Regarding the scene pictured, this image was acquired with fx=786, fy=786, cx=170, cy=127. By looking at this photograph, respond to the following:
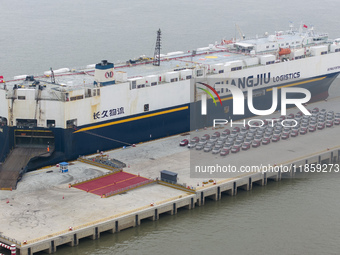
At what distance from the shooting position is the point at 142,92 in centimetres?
8644

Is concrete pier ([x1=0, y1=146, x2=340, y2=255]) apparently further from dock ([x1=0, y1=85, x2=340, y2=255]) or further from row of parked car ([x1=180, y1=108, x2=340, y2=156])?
row of parked car ([x1=180, y1=108, x2=340, y2=156])

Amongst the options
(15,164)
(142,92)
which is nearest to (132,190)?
(15,164)

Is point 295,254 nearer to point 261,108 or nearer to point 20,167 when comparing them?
point 20,167

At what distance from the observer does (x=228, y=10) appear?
183 m

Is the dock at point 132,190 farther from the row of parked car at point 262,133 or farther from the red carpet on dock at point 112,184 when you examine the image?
the row of parked car at point 262,133

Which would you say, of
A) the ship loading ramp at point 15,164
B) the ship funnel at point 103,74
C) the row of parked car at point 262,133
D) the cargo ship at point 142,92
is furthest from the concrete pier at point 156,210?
the ship funnel at point 103,74

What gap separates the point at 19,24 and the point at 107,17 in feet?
66.5

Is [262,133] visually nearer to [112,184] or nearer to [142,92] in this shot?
[142,92]

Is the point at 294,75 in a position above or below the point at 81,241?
above

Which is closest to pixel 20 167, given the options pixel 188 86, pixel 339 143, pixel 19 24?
pixel 188 86

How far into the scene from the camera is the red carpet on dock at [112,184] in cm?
7125

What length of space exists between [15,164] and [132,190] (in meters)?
12.6

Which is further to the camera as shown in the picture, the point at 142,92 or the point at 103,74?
the point at 142,92

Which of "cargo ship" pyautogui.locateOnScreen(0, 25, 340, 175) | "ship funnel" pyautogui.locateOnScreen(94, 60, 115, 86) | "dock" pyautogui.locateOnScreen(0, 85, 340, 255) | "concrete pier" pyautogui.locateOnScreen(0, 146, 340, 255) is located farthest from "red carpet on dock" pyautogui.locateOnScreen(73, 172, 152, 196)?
"ship funnel" pyautogui.locateOnScreen(94, 60, 115, 86)
